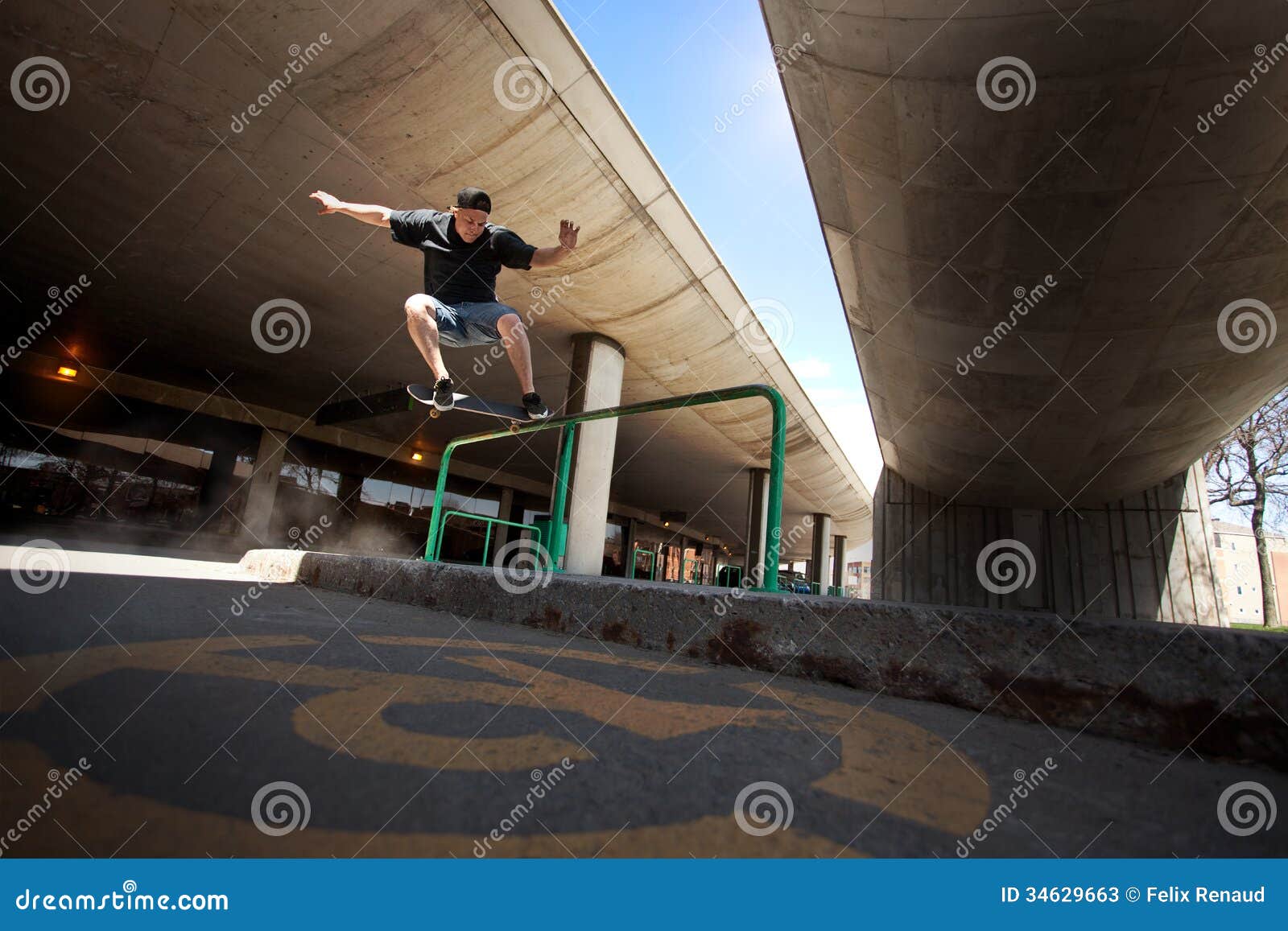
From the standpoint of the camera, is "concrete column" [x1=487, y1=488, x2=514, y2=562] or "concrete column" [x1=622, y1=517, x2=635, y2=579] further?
"concrete column" [x1=622, y1=517, x2=635, y2=579]

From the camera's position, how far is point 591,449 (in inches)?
302

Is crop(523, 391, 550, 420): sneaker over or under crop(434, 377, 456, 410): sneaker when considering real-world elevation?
over

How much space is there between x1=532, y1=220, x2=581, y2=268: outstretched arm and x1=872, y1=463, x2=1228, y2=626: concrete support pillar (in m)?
13.5

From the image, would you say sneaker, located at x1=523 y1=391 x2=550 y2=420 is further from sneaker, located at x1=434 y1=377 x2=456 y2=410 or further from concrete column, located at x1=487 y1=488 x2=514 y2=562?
concrete column, located at x1=487 y1=488 x2=514 y2=562

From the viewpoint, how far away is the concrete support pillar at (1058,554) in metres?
12.1

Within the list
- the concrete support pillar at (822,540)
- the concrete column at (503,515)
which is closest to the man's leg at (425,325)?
the concrete column at (503,515)

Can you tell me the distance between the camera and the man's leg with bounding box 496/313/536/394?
351 cm

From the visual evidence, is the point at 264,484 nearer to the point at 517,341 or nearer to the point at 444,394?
the point at 444,394

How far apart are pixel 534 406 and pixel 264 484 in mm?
11791

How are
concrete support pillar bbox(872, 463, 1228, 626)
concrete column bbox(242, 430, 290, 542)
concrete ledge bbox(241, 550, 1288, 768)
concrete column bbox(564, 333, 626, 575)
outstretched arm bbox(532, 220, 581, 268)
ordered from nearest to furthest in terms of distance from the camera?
concrete ledge bbox(241, 550, 1288, 768)
outstretched arm bbox(532, 220, 581, 268)
concrete column bbox(564, 333, 626, 575)
concrete support pillar bbox(872, 463, 1228, 626)
concrete column bbox(242, 430, 290, 542)

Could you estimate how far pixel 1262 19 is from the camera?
300 centimetres

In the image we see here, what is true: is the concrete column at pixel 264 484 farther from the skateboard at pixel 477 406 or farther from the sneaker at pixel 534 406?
the sneaker at pixel 534 406

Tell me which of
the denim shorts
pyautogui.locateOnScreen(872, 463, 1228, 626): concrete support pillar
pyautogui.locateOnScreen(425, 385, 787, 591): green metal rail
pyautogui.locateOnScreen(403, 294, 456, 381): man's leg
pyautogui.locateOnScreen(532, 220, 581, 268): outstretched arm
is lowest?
pyautogui.locateOnScreen(425, 385, 787, 591): green metal rail

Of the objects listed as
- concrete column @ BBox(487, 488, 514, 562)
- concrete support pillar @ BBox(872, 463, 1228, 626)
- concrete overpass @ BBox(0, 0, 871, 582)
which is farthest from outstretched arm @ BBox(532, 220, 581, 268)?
concrete column @ BBox(487, 488, 514, 562)
